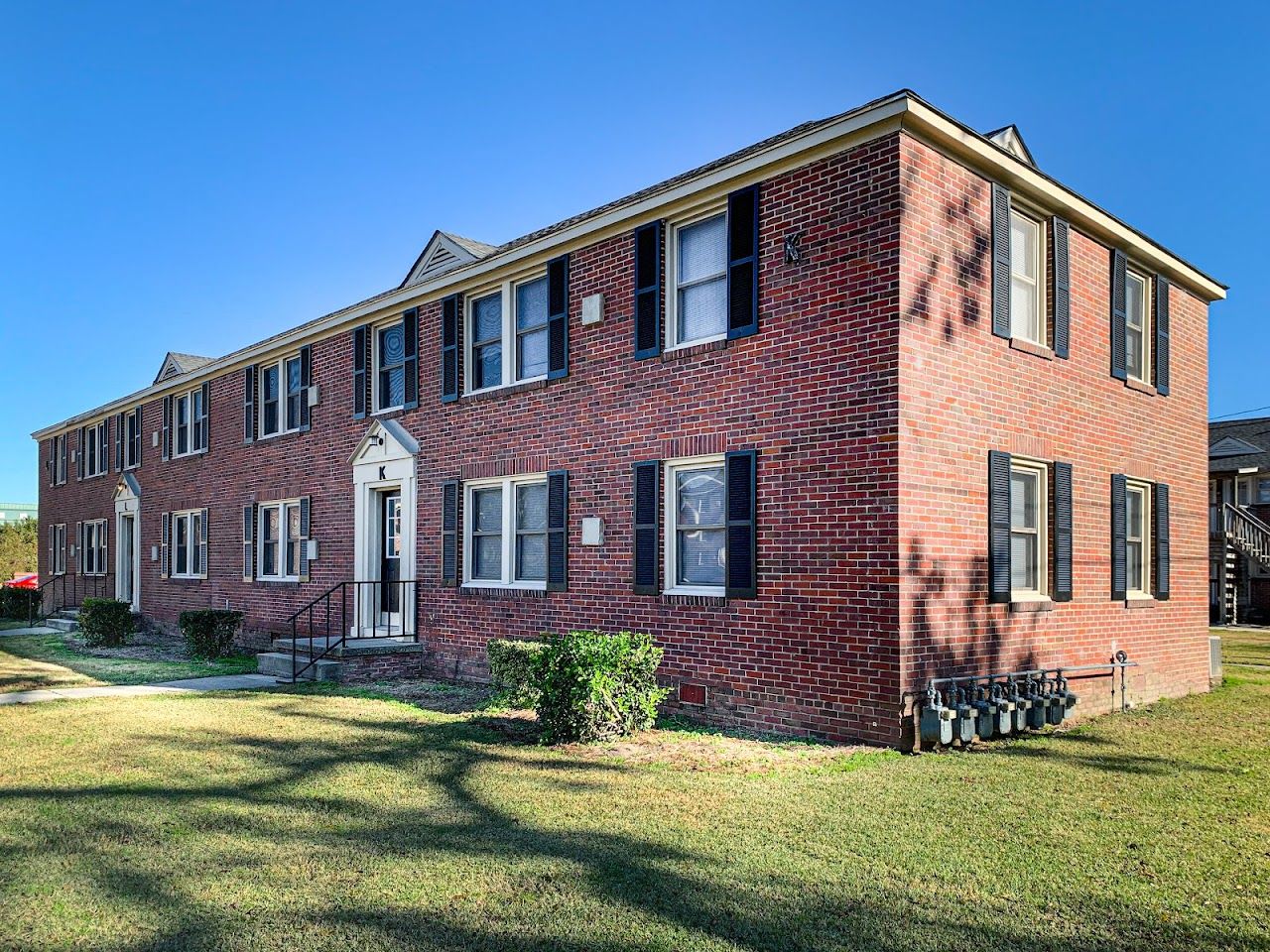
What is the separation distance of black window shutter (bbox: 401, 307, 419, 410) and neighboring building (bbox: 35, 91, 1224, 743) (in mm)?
52

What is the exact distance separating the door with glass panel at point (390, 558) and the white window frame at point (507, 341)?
2.64 metres

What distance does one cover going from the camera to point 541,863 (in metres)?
5.33

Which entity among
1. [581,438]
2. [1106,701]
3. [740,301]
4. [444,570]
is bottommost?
[1106,701]

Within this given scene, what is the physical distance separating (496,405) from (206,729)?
5380 mm

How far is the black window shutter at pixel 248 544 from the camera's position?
18.0m

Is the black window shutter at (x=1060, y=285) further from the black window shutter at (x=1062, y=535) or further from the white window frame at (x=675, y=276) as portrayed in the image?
the white window frame at (x=675, y=276)

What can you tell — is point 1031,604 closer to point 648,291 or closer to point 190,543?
point 648,291

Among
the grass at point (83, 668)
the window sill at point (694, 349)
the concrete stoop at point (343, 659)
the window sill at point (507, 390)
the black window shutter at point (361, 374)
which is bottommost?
the grass at point (83, 668)

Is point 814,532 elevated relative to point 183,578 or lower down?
elevated

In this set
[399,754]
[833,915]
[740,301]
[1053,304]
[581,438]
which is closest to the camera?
[833,915]

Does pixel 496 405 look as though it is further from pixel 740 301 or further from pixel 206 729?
pixel 206 729

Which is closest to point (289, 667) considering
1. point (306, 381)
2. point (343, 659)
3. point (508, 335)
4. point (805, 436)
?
point (343, 659)

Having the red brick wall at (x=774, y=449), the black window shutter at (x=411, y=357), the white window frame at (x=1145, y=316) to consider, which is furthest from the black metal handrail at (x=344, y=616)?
the white window frame at (x=1145, y=316)

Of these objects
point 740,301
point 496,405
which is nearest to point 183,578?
point 496,405
